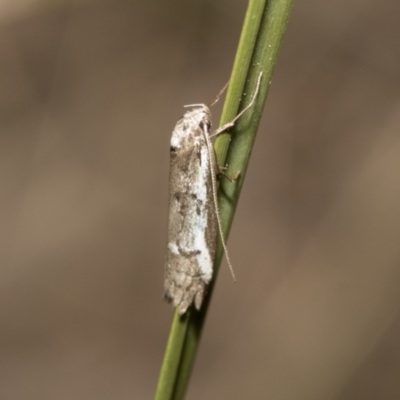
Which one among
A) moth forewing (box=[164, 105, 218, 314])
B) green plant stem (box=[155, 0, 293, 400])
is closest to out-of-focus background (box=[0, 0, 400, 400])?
moth forewing (box=[164, 105, 218, 314])

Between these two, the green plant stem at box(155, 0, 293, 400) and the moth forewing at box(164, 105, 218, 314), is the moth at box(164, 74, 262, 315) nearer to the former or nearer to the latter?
the moth forewing at box(164, 105, 218, 314)

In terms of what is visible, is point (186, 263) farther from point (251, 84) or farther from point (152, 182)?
point (152, 182)

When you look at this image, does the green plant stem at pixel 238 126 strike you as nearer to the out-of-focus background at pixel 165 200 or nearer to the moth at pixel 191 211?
the moth at pixel 191 211

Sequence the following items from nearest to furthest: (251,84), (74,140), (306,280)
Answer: (251,84) → (306,280) → (74,140)

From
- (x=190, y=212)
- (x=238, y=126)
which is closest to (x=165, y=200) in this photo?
(x=190, y=212)

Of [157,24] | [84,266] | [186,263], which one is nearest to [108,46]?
[157,24]

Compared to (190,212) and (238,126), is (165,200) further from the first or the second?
(238,126)

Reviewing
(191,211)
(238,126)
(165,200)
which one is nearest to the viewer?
(238,126)
